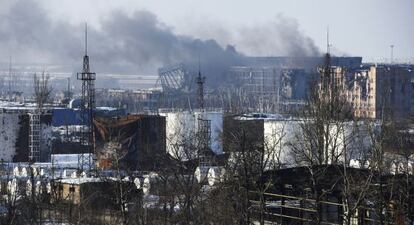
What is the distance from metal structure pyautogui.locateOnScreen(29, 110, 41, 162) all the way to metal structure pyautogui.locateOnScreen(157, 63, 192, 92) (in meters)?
19.3

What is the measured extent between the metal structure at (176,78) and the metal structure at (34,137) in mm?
19323

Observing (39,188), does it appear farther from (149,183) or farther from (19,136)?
(19,136)

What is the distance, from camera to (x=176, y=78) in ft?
113

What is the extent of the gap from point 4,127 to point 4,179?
4.08 m

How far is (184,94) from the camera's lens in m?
32.0

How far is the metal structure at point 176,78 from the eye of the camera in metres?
33.3

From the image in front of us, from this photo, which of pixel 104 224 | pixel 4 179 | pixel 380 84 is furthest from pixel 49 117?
pixel 380 84

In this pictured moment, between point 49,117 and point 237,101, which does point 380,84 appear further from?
point 49,117

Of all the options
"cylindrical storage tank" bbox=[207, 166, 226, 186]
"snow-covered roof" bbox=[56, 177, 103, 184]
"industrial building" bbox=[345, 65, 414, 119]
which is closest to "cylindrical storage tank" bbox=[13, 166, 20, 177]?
"snow-covered roof" bbox=[56, 177, 103, 184]

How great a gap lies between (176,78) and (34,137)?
827 inches

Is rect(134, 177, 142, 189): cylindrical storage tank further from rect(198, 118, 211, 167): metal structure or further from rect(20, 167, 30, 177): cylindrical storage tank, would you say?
rect(20, 167, 30, 177): cylindrical storage tank

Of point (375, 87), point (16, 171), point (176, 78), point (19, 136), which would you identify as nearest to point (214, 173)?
point (16, 171)

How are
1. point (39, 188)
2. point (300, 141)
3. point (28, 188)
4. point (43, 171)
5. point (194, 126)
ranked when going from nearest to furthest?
point (39, 188), point (28, 188), point (300, 141), point (43, 171), point (194, 126)

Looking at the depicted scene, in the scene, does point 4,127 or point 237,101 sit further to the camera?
point 237,101
